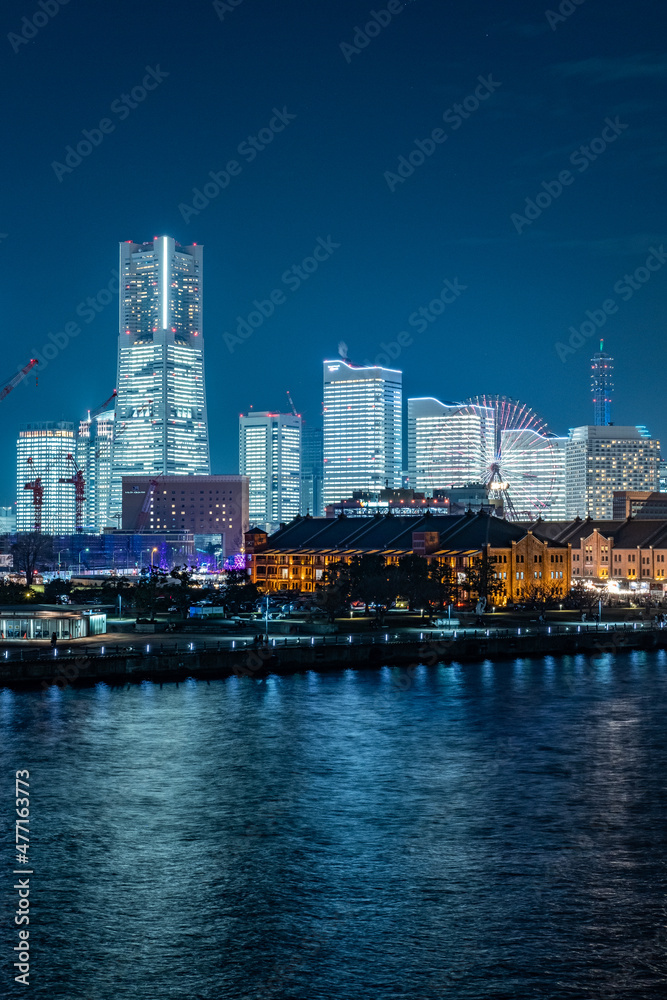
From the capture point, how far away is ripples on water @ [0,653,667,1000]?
3162 centimetres

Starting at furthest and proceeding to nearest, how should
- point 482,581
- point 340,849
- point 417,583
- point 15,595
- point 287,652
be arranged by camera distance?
point 482,581
point 15,595
point 417,583
point 287,652
point 340,849

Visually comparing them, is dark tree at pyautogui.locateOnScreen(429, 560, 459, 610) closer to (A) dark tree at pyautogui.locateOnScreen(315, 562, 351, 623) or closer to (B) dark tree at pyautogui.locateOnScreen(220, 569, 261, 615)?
Result: (A) dark tree at pyautogui.locateOnScreen(315, 562, 351, 623)

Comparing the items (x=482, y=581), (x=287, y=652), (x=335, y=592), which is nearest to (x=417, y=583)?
(x=335, y=592)

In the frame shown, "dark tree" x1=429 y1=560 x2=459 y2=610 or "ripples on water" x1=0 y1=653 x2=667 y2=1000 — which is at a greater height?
"dark tree" x1=429 y1=560 x2=459 y2=610

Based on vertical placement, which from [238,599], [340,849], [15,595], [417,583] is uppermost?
[417,583]

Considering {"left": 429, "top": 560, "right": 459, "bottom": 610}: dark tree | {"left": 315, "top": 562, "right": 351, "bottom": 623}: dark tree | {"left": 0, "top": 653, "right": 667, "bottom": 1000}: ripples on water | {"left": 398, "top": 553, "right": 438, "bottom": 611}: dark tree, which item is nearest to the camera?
{"left": 0, "top": 653, "right": 667, "bottom": 1000}: ripples on water

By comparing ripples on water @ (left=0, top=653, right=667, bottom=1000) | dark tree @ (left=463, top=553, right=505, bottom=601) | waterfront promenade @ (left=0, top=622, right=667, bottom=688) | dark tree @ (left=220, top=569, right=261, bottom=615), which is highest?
dark tree @ (left=463, top=553, right=505, bottom=601)

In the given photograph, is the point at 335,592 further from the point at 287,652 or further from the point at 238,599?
the point at 287,652

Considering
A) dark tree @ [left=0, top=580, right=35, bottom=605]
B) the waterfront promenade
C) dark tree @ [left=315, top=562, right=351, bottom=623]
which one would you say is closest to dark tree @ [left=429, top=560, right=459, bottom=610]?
dark tree @ [left=315, top=562, right=351, bottom=623]

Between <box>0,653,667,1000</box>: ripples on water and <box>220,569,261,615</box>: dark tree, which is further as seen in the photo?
<box>220,569,261,615</box>: dark tree

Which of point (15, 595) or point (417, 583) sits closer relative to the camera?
point (417, 583)

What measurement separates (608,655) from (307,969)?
7654 centimetres

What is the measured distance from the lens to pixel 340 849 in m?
42.2

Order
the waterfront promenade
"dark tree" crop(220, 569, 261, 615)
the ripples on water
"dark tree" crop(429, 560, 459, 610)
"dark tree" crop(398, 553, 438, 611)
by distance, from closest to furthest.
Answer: the ripples on water, the waterfront promenade, "dark tree" crop(398, 553, 438, 611), "dark tree" crop(429, 560, 459, 610), "dark tree" crop(220, 569, 261, 615)
